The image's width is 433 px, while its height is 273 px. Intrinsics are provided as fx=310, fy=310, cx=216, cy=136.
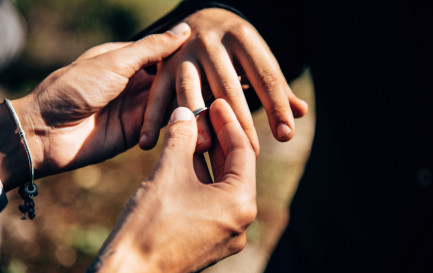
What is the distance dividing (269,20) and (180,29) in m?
0.52

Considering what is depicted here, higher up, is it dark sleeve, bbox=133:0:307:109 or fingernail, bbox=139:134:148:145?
dark sleeve, bbox=133:0:307:109

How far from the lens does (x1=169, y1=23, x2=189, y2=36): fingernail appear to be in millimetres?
1656

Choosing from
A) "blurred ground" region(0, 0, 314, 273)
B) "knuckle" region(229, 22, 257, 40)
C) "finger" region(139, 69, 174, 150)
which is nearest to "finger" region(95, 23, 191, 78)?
"finger" region(139, 69, 174, 150)

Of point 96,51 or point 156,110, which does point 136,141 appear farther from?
point 96,51

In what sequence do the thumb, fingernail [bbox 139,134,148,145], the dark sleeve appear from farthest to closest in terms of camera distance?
the dark sleeve
fingernail [bbox 139,134,148,145]
the thumb

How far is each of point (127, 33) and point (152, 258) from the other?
3516 millimetres

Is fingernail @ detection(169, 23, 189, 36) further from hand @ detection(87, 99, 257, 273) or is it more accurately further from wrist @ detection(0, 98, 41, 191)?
wrist @ detection(0, 98, 41, 191)

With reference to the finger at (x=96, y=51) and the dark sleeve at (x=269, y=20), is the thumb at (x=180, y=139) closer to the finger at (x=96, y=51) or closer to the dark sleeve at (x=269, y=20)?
the dark sleeve at (x=269, y=20)

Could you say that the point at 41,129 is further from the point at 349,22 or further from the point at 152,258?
the point at 349,22

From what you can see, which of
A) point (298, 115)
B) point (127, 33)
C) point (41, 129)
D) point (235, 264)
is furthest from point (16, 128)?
point (127, 33)

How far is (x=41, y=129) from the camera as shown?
1.58m

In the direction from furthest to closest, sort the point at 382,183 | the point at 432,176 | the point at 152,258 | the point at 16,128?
1. the point at 16,128
2. the point at 382,183
3. the point at 432,176
4. the point at 152,258

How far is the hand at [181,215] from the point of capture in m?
0.95

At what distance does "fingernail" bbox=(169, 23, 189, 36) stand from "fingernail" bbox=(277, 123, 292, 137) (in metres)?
0.73
